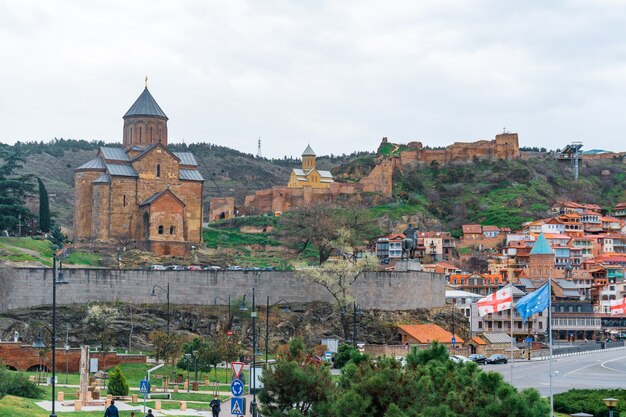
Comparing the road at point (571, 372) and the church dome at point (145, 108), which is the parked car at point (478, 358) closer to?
the road at point (571, 372)

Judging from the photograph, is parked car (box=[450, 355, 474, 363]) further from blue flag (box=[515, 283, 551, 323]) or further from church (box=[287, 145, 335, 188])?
church (box=[287, 145, 335, 188])

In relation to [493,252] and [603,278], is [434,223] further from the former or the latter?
[603,278]

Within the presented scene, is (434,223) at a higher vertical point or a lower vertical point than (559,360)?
higher

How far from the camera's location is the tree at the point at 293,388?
3372 centimetres

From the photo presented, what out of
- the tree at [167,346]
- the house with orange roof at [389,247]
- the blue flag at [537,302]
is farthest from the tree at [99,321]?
the house with orange roof at [389,247]

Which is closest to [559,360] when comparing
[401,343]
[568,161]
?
[401,343]

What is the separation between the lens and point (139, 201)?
89938mm

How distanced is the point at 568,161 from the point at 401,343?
100435mm

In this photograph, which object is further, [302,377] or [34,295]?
[34,295]

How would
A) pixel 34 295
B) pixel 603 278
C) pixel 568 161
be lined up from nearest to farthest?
pixel 34 295
pixel 603 278
pixel 568 161

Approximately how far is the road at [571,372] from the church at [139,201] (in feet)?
92.1

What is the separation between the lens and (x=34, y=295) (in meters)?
72.8

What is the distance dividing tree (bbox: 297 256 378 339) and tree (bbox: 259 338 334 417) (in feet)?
142

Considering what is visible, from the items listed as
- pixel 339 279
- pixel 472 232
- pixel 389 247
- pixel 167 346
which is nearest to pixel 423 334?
pixel 339 279
